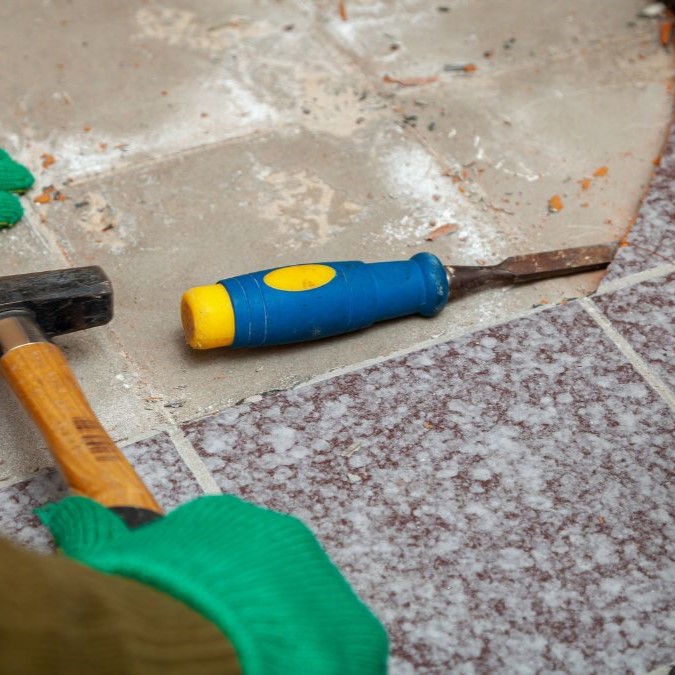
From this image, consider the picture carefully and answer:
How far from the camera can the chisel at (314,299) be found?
4.25 feet

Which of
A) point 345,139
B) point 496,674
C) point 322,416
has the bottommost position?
point 496,674

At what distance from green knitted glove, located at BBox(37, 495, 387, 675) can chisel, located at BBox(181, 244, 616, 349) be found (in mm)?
334

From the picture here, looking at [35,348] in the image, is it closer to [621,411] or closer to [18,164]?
[18,164]

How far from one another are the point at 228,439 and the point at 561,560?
1.49ft

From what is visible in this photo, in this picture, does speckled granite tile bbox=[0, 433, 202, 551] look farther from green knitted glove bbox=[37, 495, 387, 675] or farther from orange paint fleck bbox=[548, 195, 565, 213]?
orange paint fleck bbox=[548, 195, 565, 213]

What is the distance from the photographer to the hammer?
3.38ft

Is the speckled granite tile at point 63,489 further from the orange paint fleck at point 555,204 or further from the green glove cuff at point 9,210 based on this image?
the orange paint fleck at point 555,204

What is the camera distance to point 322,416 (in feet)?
4.32

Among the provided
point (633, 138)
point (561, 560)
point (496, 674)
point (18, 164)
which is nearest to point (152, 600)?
point (496, 674)

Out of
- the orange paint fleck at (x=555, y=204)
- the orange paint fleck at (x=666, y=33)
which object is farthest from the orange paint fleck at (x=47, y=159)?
the orange paint fleck at (x=666, y=33)

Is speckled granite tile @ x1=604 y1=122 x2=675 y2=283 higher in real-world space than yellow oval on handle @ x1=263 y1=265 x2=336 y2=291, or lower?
lower

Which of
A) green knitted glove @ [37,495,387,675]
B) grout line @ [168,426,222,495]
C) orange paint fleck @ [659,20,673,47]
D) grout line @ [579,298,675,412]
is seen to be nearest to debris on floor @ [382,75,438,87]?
orange paint fleck @ [659,20,673,47]

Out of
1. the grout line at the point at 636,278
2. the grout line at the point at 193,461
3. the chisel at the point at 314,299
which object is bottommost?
the grout line at the point at 636,278

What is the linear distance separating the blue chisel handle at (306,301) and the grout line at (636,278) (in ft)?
0.90
